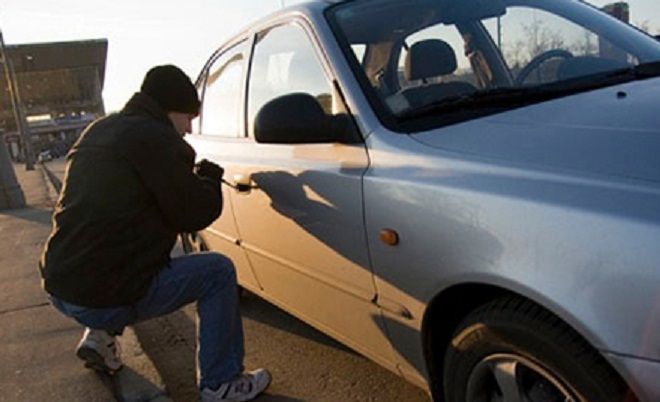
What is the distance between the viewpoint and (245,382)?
3.12 meters

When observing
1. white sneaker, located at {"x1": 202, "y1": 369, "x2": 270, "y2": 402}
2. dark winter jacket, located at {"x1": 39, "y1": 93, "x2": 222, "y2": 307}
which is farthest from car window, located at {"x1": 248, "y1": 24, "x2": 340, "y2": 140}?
white sneaker, located at {"x1": 202, "y1": 369, "x2": 270, "y2": 402}

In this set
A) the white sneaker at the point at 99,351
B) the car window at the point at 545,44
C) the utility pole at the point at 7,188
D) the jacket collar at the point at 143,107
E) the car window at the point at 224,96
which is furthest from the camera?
the utility pole at the point at 7,188

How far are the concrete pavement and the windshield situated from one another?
6.14 ft

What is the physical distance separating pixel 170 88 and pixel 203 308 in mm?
1016

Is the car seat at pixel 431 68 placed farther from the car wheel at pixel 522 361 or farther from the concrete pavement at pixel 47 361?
the concrete pavement at pixel 47 361

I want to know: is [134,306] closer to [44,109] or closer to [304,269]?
[304,269]

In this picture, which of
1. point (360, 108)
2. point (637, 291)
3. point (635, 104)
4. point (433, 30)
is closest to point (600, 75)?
point (635, 104)

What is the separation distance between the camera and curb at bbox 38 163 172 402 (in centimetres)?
320

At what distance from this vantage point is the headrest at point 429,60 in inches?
112

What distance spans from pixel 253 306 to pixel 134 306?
169 cm

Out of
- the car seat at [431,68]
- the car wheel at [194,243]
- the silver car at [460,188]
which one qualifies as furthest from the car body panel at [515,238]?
the car wheel at [194,243]

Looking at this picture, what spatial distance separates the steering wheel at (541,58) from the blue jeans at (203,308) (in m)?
1.57

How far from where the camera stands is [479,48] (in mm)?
2986

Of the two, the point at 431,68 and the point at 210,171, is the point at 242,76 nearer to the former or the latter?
the point at 210,171
